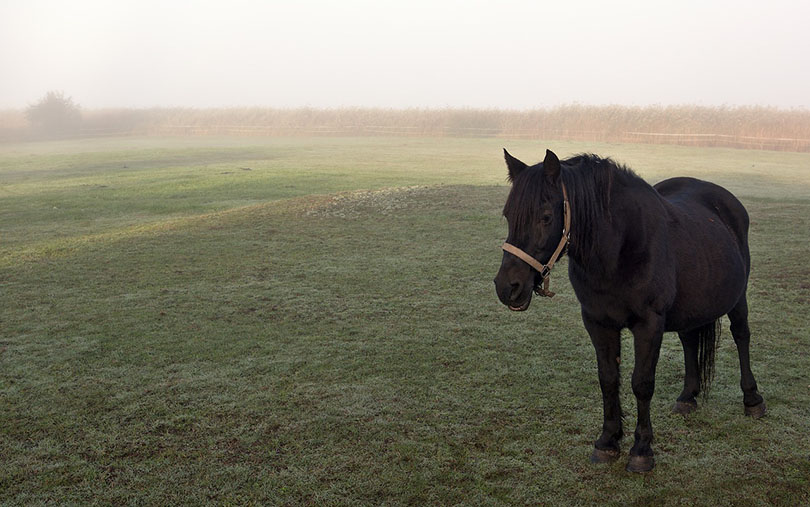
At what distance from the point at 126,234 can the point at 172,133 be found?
1830 inches

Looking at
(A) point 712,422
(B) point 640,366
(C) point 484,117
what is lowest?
(A) point 712,422

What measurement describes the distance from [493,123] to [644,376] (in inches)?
1737

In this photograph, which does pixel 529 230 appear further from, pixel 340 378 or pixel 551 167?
pixel 340 378

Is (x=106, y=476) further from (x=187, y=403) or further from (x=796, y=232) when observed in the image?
(x=796, y=232)

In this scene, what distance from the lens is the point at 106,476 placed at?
152 inches

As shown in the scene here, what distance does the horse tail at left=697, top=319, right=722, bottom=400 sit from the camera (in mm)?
4562

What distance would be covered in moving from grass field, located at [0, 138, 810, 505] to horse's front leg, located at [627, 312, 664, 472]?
126 millimetres

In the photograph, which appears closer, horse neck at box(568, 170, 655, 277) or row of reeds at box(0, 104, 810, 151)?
horse neck at box(568, 170, 655, 277)

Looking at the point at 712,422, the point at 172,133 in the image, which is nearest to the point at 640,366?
the point at 712,422

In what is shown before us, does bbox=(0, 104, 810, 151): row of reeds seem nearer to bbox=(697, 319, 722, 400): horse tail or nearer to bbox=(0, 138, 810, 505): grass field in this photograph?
bbox=(0, 138, 810, 505): grass field

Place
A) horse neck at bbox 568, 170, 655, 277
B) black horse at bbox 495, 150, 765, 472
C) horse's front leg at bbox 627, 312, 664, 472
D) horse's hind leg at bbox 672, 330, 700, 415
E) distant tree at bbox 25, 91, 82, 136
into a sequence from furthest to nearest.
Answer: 1. distant tree at bbox 25, 91, 82, 136
2. horse's hind leg at bbox 672, 330, 700, 415
3. horse's front leg at bbox 627, 312, 664, 472
4. horse neck at bbox 568, 170, 655, 277
5. black horse at bbox 495, 150, 765, 472

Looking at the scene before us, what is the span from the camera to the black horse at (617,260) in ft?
11.1


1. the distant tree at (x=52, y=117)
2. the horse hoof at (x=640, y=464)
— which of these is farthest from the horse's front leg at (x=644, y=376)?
the distant tree at (x=52, y=117)

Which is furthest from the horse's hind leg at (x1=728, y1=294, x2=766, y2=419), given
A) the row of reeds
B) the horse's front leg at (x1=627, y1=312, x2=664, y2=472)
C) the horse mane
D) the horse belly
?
the row of reeds
